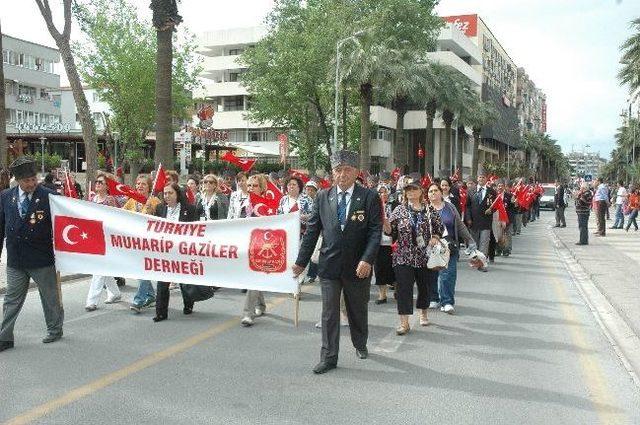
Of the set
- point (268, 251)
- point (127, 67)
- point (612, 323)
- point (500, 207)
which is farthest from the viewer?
point (127, 67)

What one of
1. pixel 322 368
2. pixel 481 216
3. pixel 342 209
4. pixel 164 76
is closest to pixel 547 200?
pixel 481 216

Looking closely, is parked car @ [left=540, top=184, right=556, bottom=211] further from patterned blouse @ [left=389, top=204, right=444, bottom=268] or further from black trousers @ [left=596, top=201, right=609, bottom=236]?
patterned blouse @ [left=389, top=204, right=444, bottom=268]

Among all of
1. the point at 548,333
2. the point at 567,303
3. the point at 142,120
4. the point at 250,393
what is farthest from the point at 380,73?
the point at 250,393

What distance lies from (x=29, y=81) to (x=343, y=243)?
7332cm

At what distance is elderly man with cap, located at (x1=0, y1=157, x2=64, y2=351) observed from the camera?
701 cm

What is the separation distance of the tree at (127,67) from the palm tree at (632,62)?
29310mm

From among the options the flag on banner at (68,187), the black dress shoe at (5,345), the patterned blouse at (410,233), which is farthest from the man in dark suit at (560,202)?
the black dress shoe at (5,345)

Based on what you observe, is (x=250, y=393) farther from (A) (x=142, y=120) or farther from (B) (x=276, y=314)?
(A) (x=142, y=120)

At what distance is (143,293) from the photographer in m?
9.12

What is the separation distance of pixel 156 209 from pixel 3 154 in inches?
459

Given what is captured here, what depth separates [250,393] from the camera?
5.54 m

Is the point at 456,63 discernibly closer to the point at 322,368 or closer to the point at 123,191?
the point at 123,191

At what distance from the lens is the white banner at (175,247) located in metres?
7.59

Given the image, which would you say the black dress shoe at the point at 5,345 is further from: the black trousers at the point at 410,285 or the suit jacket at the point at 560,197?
the suit jacket at the point at 560,197
